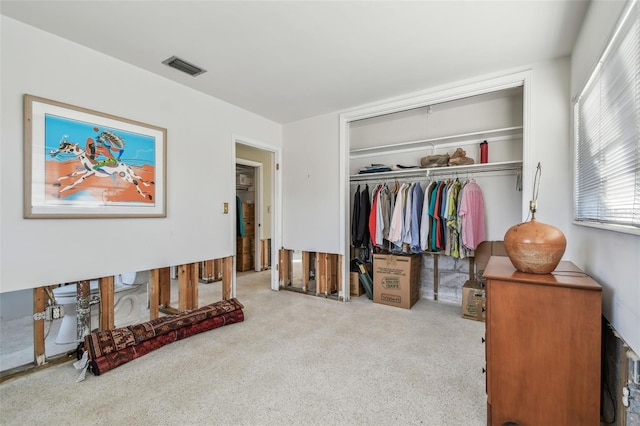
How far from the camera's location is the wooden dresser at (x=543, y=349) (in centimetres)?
128

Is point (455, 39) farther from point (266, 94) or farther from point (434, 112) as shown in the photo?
point (266, 94)

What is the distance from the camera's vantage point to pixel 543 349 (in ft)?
4.40

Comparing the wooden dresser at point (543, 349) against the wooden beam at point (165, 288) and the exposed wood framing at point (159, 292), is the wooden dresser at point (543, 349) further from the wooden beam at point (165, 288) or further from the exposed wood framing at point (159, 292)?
the wooden beam at point (165, 288)

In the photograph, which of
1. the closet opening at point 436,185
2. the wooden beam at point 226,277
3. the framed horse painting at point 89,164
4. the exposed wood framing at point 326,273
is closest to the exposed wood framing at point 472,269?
the closet opening at point 436,185

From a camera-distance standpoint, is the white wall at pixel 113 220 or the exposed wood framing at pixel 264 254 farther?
the exposed wood framing at pixel 264 254

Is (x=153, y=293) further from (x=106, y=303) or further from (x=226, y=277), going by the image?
(x=226, y=277)

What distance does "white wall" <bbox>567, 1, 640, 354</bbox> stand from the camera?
1153mm

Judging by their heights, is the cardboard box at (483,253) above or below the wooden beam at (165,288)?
above

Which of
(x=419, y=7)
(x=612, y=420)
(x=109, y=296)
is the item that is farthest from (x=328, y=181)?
(x=612, y=420)

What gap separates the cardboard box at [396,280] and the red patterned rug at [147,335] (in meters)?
1.70

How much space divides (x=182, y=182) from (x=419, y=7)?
2567mm

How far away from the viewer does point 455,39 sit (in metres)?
2.19

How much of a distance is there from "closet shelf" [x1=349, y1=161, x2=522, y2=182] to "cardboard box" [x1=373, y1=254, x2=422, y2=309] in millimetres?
1068

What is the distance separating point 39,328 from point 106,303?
0.41 meters
